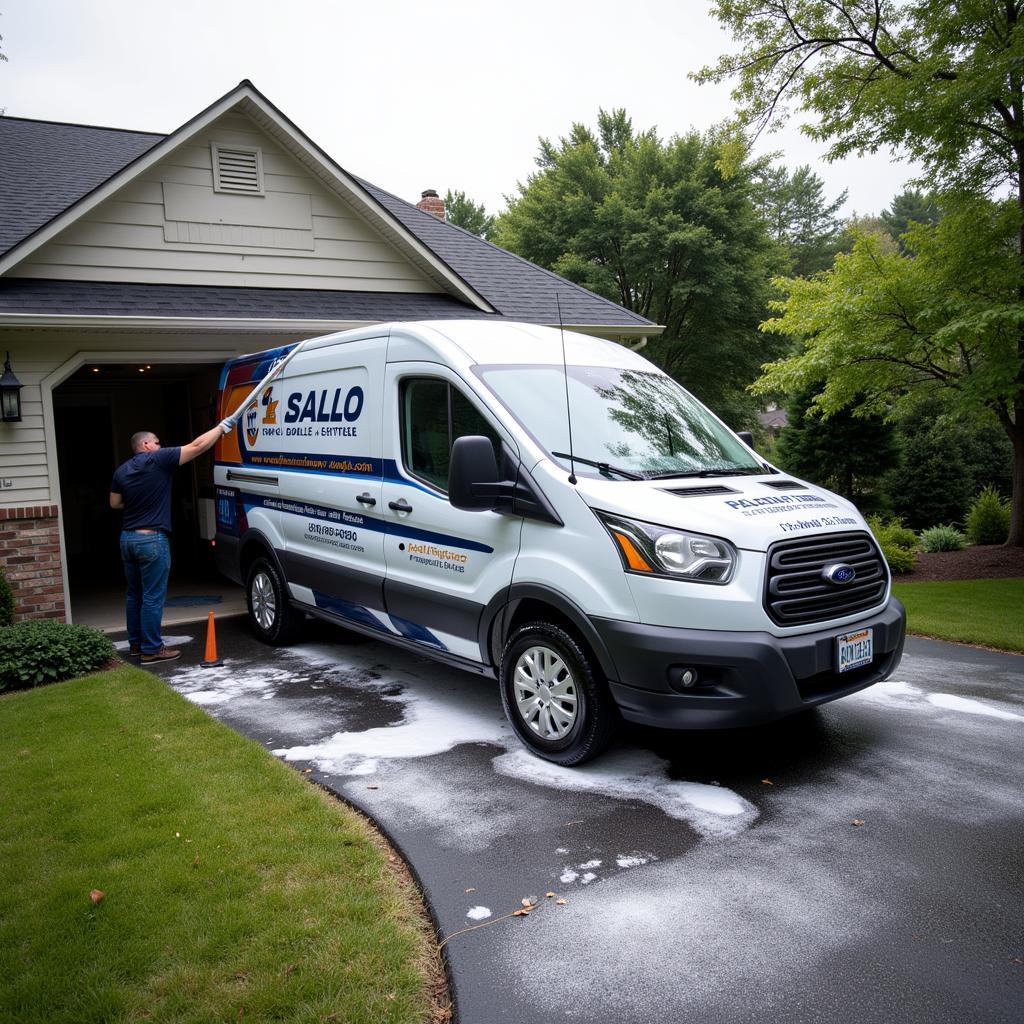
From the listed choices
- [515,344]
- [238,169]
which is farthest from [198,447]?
[238,169]

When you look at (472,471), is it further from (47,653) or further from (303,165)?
(303,165)

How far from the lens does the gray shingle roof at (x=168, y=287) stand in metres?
8.77

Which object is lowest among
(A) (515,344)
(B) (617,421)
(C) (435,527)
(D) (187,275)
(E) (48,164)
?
(C) (435,527)

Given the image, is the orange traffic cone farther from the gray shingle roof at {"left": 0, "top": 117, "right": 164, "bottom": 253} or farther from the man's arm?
the gray shingle roof at {"left": 0, "top": 117, "right": 164, "bottom": 253}

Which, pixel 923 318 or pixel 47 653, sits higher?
pixel 923 318

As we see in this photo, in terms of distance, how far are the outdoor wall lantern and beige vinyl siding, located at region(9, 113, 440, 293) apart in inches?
51.2

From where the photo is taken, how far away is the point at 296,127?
10031 mm

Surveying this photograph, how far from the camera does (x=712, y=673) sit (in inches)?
160

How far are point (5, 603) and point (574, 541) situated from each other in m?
5.78

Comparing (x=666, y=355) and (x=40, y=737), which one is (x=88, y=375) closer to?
(x=40, y=737)

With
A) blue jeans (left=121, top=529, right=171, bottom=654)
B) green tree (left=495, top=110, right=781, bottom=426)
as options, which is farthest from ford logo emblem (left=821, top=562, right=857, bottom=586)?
green tree (left=495, top=110, right=781, bottom=426)

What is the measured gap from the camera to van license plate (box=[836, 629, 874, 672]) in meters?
4.28

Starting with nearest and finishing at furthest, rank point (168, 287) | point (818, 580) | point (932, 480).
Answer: point (818, 580) → point (168, 287) → point (932, 480)

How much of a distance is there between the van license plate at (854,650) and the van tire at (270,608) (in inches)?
182
